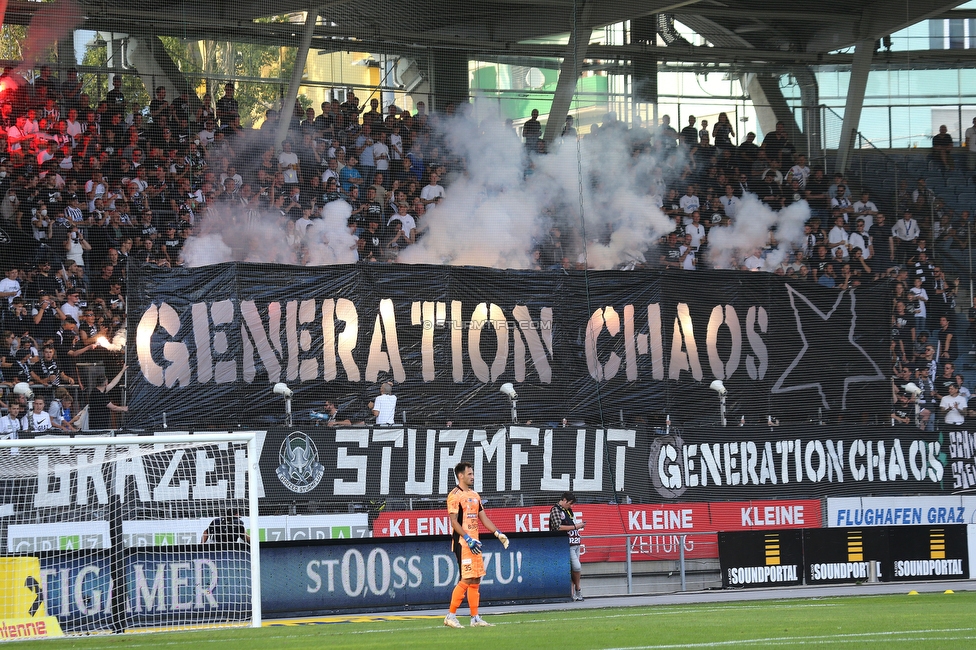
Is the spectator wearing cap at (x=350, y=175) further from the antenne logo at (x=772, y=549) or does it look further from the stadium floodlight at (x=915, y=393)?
the stadium floodlight at (x=915, y=393)

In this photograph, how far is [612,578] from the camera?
16922mm

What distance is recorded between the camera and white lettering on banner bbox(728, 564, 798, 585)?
16.6m

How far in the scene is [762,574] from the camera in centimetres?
1681

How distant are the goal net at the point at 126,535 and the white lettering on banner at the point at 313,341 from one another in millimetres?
1239

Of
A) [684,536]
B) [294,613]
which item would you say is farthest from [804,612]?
[294,613]

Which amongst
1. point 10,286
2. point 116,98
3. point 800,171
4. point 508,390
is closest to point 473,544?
point 508,390

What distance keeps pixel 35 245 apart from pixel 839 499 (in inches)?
472

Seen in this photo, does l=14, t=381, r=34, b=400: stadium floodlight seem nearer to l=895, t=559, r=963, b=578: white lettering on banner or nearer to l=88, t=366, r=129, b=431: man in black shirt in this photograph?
l=88, t=366, r=129, b=431: man in black shirt

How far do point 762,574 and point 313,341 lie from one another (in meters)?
6.75

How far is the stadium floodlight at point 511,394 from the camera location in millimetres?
16969

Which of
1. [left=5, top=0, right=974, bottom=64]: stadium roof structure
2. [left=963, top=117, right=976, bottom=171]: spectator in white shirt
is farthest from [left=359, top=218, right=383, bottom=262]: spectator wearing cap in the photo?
[left=963, top=117, right=976, bottom=171]: spectator in white shirt

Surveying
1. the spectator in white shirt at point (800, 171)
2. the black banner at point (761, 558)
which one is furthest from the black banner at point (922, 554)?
the spectator in white shirt at point (800, 171)

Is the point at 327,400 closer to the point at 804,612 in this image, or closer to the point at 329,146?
the point at 329,146

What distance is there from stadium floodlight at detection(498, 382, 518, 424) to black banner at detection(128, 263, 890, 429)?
100mm
